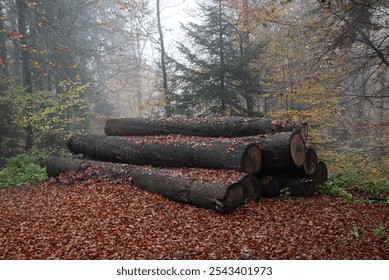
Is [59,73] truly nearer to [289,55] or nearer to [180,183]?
[289,55]

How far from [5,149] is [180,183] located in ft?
40.8

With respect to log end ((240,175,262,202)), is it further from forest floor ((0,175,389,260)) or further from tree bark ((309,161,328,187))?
tree bark ((309,161,328,187))

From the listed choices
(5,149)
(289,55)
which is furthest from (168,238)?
(5,149)

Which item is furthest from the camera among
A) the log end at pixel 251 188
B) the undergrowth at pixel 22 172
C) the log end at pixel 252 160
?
the undergrowth at pixel 22 172

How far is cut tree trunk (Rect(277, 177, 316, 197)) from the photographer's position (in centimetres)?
870

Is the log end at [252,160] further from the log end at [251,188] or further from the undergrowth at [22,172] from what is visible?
the undergrowth at [22,172]

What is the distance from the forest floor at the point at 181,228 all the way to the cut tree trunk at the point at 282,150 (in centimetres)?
103

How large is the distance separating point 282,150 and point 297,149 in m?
0.53

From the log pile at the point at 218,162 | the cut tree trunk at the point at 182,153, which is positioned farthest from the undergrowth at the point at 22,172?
the cut tree trunk at the point at 182,153

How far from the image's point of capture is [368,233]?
5566mm

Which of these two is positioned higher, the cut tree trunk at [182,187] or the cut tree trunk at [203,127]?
the cut tree trunk at [203,127]

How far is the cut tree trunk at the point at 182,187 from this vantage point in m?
7.11

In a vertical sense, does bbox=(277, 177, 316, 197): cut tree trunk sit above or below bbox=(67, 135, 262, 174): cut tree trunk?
below

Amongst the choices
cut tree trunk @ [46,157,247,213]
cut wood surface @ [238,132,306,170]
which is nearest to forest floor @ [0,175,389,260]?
cut tree trunk @ [46,157,247,213]
